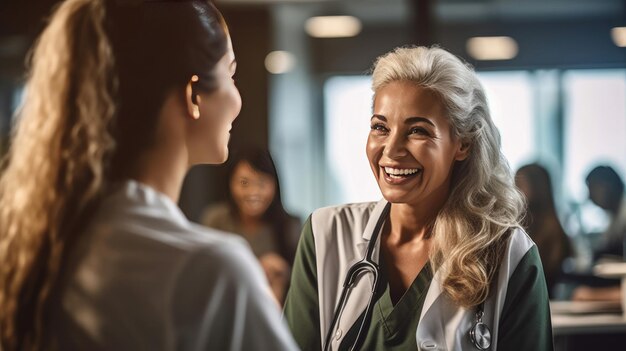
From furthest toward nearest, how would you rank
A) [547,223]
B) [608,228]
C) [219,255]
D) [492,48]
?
[492,48], [608,228], [547,223], [219,255]

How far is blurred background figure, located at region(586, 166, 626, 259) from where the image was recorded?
3.30 m

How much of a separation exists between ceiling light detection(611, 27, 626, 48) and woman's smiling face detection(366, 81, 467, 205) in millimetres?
3750

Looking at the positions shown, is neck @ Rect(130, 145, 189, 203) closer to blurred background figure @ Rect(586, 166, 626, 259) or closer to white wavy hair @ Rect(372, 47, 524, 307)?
white wavy hair @ Rect(372, 47, 524, 307)

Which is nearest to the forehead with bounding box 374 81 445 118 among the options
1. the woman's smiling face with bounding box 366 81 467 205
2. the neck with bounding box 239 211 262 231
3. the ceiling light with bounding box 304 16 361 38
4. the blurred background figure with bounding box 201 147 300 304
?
the woman's smiling face with bounding box 366 81 467 205

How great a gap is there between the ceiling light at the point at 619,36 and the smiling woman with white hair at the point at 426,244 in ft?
12.1

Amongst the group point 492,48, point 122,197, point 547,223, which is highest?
point 492,48

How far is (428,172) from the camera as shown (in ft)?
4.14

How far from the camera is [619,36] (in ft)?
15.6

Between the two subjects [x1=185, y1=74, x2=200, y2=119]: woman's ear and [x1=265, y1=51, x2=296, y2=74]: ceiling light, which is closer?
[x1=185, y1=74, x2=200, y2=119]: woman's ear

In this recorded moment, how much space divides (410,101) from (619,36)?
3963 mm

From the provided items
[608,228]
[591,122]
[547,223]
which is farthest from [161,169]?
[591,122]

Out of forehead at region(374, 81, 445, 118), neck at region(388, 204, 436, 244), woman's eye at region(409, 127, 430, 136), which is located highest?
forehead at region(374, 81, 445, 118)

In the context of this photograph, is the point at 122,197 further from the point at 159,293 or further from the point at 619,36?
the point at 619,36

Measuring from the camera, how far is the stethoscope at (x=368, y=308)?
1.20 m
